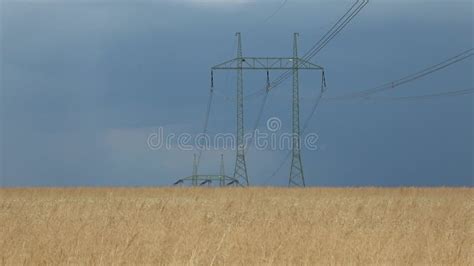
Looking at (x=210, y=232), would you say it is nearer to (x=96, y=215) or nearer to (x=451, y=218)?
(x=96, y=215)

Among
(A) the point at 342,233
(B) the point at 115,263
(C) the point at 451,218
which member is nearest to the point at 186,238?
(B) the point at 115,263

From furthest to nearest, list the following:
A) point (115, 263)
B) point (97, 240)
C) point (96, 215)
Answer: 1. point (96, 215)
2. point (97, 240)
3. point (115, 263)

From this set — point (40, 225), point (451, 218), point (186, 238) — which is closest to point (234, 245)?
point (186, 238)

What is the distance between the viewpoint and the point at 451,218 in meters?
13.8

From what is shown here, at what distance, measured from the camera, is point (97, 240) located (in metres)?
9.23

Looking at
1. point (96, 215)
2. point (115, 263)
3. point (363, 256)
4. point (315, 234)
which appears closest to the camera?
point (115, 263)

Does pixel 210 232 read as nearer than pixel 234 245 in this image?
No

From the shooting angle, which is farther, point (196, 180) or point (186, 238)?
point (196, 180)

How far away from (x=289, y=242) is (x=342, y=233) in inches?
44.2

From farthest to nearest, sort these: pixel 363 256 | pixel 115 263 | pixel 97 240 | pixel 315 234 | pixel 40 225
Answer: pixel 40 225 < pixel 315 234 < pixel 97 240 < pixel 363 256 < pixel 115 263

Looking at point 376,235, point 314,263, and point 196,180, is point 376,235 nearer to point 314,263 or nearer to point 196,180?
point 314,263

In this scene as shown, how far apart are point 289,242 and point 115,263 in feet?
7.71

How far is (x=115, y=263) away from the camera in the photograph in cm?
791

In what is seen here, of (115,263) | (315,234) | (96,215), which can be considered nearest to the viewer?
(115,263)
